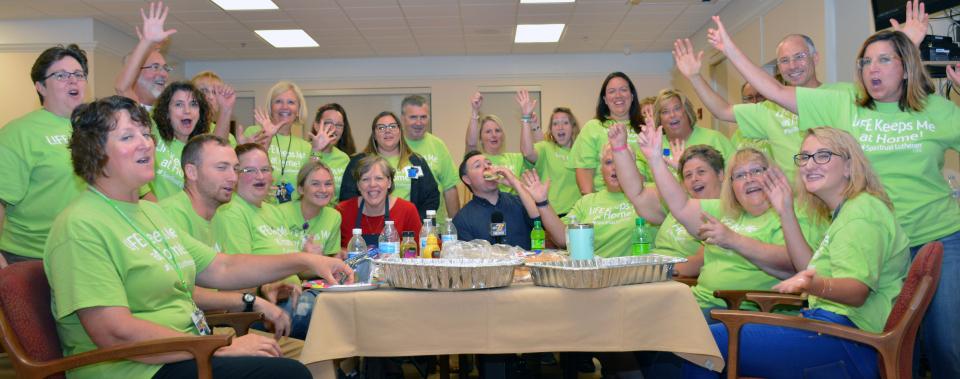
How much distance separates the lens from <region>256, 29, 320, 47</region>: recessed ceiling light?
9.02 meters

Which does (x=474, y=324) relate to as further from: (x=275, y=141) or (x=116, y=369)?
(x=275, y=141)

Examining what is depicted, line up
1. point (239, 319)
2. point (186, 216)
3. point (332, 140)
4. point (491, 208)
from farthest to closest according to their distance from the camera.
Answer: point (332, 140), point (491, 208), point (186, 216), point (239, 319)

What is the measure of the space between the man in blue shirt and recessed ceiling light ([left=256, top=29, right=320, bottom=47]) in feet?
18.1

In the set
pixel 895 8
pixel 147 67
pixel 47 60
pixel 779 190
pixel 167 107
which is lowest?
pixel 779 190

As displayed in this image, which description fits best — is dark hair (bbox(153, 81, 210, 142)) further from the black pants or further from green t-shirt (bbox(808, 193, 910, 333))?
green t-shirt (bbox(808, 193, 910, 333))

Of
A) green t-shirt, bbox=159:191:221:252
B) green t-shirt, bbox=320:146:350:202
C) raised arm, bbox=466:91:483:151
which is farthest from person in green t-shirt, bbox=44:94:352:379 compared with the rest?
raised arm, bbox=466:91:483:151

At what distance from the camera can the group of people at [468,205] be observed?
205 cm

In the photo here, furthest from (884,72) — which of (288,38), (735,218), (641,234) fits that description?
(288,38)

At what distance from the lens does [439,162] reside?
5.02 metres

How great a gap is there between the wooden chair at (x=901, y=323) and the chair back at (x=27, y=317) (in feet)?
6.16

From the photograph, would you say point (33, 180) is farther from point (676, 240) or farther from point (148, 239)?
point (676, 240)

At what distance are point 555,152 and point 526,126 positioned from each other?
0.36 metres

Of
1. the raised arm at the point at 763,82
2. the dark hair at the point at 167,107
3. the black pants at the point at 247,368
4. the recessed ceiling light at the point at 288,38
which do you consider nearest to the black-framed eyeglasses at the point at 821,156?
the raised arm at the point at 763,82

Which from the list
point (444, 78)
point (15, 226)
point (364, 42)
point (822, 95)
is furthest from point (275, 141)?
point (444, 78)
